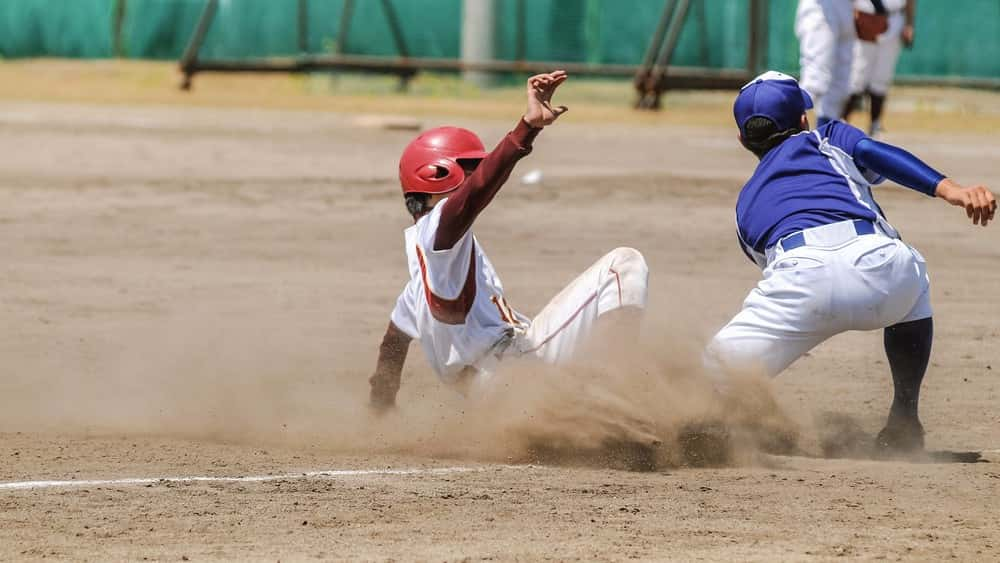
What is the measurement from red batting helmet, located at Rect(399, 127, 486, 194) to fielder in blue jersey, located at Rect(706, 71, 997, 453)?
3.37ft

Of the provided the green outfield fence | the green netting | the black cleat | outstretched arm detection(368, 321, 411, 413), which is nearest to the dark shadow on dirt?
the black cleat

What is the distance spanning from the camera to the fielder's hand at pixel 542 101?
5.18 m

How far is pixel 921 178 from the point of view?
554cm

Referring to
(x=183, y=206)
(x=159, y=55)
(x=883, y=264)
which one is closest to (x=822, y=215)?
(x=883, y=264)

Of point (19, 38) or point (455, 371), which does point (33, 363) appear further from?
point (19, 38)

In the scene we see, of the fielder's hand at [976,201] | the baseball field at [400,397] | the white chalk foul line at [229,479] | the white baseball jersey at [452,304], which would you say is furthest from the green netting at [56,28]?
the fielder's hand at [976,201]

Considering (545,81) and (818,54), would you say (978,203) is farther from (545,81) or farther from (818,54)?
(818,54)

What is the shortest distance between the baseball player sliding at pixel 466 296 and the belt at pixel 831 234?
1.78 feet

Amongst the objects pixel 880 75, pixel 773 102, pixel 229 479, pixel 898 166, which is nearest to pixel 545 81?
pixel 773 102

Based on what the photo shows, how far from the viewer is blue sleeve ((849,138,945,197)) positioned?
18.2ft

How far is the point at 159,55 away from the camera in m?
32.3

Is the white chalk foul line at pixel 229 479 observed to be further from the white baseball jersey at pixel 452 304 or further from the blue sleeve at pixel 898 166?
the blue sleeve at pixel 898 166

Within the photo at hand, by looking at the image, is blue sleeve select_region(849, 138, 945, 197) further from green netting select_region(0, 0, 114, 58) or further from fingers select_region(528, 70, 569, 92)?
green netting select_region(0, 0, 114, 58)

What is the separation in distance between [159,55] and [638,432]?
28122 mm
